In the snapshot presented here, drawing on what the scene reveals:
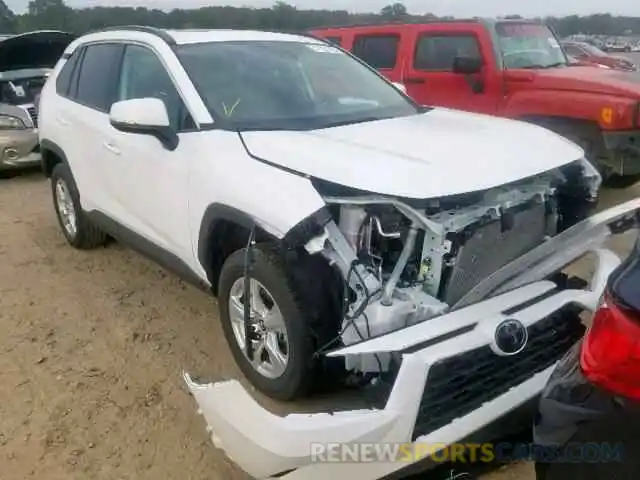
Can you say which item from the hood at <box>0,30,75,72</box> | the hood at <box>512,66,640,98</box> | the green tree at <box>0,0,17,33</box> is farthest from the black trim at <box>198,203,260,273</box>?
the green tree at <box>0,0,17,33</box>

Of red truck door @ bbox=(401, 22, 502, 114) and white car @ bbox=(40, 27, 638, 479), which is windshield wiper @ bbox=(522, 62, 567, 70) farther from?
white car @ bbox=(40, 27, 638, 479)

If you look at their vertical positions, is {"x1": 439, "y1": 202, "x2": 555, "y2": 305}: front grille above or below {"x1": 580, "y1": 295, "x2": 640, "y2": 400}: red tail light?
below

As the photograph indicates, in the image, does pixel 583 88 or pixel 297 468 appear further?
pixel 583 88

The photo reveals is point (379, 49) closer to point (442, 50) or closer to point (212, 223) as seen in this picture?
point (442, 50)

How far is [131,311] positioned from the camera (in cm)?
432

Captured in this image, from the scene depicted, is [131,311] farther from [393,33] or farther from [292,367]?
[393,33]

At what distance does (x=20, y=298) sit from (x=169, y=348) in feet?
4.77

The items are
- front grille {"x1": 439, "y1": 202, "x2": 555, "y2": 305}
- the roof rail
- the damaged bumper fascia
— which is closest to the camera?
the damaged bumper fascia

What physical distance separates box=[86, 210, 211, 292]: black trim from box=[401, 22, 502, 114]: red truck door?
4012mm

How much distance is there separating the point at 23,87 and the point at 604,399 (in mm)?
9596

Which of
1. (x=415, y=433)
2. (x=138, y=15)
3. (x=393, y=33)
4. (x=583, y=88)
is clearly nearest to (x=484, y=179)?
(x=415, y=433)

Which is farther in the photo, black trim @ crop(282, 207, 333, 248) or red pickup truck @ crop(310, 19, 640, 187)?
red pickup truck @ crop(310, 19, 640, 187)

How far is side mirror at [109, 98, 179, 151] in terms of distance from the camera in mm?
3324

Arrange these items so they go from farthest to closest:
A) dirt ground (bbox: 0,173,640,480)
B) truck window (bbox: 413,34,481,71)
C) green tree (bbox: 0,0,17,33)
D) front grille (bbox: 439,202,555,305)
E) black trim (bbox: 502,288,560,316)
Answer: green tree (bbox: 0,0,17,33), truck window (bbox: 413,34,481,71), dirt ground (bbox: 0,173,640,480), front grille (bbox: 439,202,555,305), black trim (bbox: 502,288,560,316)
